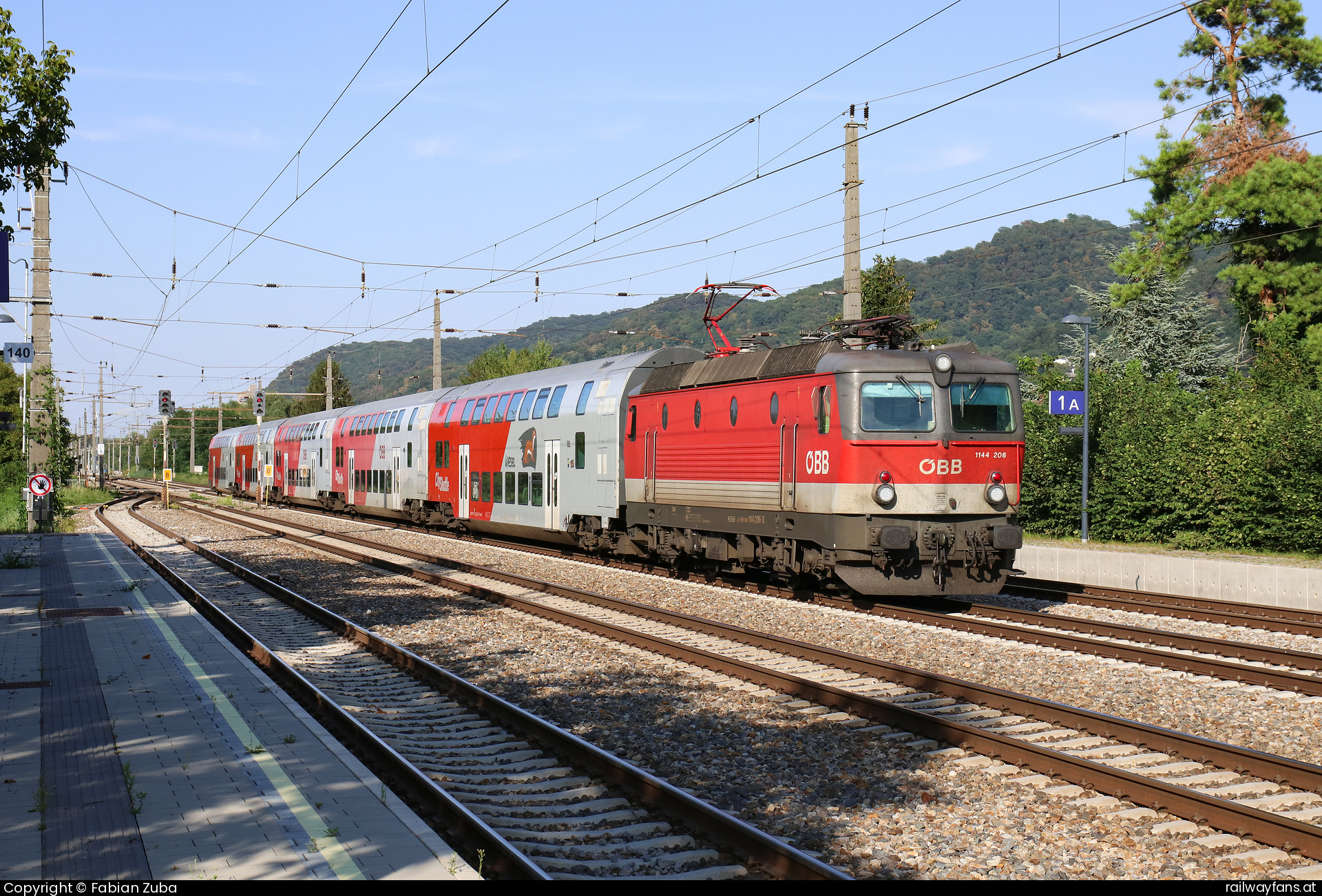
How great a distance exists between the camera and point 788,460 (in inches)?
656

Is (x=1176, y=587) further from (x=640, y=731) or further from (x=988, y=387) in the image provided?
(x=640, y=731)

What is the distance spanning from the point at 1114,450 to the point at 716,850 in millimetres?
22591

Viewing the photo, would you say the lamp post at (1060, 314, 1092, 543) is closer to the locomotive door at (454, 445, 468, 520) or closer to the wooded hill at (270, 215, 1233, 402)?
the locomotive door at (454, 445, 468, 520)

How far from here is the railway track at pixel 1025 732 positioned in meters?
7.00

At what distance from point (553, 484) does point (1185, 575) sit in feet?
42.4

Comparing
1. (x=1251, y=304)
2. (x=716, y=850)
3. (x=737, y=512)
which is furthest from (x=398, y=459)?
(x=716, y=850)

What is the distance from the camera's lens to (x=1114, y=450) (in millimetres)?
26297

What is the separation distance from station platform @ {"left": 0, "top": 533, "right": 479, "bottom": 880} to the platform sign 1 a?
18367mm

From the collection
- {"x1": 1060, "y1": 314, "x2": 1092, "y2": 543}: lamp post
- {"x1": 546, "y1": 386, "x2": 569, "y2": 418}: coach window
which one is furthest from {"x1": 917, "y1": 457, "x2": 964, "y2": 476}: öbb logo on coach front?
{"x1": 546, "y1": 386, "x2": 569, "y2": 418}: coach window

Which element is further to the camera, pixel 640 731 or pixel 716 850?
pixel 640 731

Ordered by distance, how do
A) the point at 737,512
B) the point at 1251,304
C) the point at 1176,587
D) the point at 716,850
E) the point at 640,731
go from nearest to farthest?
the point at 716,850, the point at 640,731, the point at 737,512, the point at 1176,587, the point at 1251,304

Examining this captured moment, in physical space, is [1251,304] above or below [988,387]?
above

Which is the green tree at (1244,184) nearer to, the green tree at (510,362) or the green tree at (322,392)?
the green tree at (510,362)

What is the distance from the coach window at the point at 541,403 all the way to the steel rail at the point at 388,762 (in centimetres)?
1040
